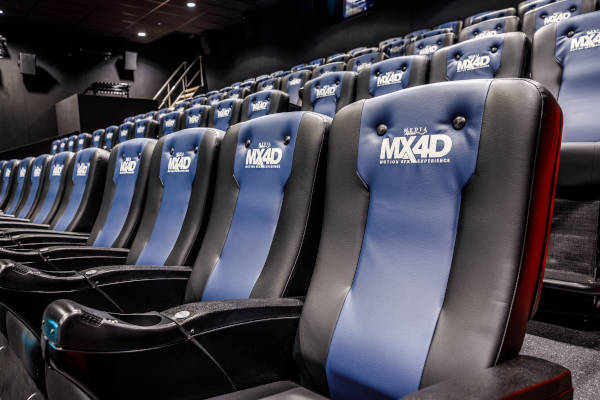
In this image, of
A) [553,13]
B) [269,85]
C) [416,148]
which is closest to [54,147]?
[269,85]

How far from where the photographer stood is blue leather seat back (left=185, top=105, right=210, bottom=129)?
11.3 feet

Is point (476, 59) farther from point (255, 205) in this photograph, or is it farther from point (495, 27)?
point (255, 205)

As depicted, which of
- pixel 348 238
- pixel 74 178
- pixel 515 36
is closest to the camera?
pixel 348 238

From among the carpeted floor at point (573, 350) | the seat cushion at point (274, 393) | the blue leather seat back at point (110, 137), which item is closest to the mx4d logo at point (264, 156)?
the seat cushion at point (274, 393)

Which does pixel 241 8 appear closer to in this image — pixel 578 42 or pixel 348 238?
pixel 578 42

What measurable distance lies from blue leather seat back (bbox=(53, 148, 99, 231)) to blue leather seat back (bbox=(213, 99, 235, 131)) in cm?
111

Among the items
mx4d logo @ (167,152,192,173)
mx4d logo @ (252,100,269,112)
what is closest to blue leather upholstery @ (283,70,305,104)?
mx4d logo @ (252,100,269,112)

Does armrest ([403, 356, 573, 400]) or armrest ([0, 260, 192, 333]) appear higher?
armrest ([403, 356, 573, 400])

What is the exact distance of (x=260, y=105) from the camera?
283 cm

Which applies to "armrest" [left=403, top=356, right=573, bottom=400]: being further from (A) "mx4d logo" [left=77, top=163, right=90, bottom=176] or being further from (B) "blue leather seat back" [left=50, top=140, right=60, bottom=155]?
(B) "blue leather seat back" [left=50, top=140, right=60, bottom=155]

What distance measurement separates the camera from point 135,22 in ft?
27.1

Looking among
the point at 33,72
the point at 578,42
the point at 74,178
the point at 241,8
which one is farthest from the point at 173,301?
the point at 33,72

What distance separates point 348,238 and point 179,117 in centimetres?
334

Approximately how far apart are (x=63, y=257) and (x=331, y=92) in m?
1.89
